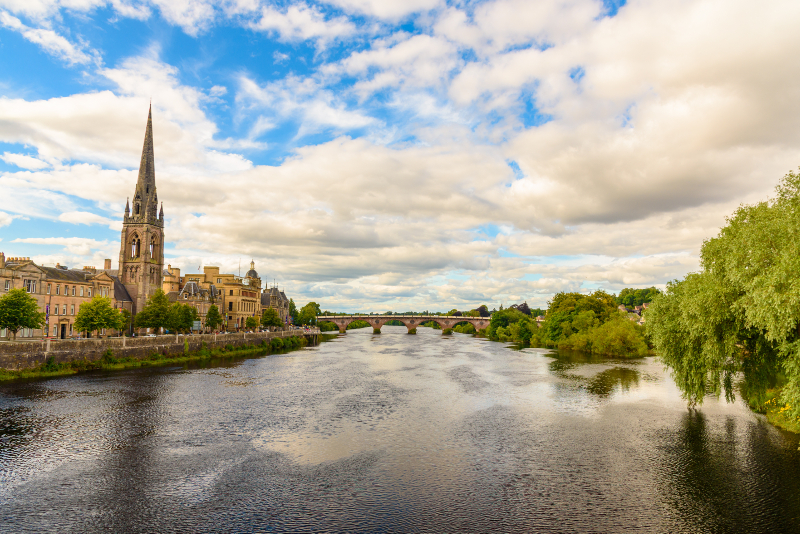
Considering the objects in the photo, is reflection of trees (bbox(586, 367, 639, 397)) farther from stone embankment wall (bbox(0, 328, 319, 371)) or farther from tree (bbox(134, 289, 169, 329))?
tree (bbox(134, 289, 169, 329))

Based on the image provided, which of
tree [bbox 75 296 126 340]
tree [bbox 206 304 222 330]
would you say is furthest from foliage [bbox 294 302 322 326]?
tree [bbox 75 296 126 340]

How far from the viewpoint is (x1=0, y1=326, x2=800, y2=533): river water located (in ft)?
59.1

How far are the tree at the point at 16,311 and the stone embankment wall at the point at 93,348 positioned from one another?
11.2 ft

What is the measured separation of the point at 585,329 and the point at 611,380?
4726cm

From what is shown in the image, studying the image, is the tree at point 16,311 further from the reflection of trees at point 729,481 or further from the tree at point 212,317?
the reflection of trees at point 729,481

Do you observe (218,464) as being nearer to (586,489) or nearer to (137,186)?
(586,489)

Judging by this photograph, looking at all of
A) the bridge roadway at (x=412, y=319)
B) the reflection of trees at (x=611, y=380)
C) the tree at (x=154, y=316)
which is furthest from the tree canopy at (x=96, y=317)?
the bridge roadway at (x=412, y=319)

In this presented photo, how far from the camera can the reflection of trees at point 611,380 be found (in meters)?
46.5

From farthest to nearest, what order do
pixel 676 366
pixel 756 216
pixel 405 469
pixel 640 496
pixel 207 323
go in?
pixel 207 323 → pixel 676 366 → pixel 756 216 → pixel 405 469 → pixel 640 496

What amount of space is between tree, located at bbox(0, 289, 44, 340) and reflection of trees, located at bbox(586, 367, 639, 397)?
195ft

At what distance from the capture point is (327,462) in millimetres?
24078

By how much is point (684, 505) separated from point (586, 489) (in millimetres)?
3671

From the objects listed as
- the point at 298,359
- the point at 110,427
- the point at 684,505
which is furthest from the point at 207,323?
the point at 684,505

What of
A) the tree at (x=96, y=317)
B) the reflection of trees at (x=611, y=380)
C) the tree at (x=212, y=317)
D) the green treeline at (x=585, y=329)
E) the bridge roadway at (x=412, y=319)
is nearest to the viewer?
the reflection of trees at (x=611, y=380)
